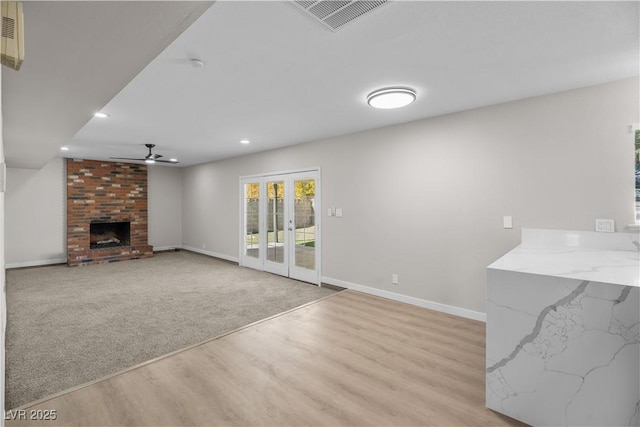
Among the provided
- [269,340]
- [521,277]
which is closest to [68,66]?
[269,340]

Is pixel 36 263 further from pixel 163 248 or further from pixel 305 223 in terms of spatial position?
pixel 305 223

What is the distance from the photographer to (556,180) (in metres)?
2.95

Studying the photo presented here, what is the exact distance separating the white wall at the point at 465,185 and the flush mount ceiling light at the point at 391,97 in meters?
0.97

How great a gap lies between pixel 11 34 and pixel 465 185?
3.73m

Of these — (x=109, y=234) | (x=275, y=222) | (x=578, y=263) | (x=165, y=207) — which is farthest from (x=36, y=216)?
(x=578, y=263)

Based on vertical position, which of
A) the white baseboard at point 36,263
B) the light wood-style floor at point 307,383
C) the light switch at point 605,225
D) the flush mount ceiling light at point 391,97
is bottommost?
the light wood-style floor at point 307,383

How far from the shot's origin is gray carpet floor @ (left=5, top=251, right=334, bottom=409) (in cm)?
255

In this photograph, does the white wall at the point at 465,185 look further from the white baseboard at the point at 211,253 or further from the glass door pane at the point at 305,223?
the white baseboard at the point at 211,253

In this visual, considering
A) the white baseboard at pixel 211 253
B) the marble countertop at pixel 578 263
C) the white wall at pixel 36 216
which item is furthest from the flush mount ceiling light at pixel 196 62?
the white wall at pixel 36 216

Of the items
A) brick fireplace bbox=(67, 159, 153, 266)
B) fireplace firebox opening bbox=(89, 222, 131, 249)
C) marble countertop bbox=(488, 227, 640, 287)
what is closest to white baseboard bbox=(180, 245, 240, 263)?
brick fireplace bbox=(67, 159, 153, 266)

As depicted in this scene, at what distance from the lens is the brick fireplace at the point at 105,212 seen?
271 inches

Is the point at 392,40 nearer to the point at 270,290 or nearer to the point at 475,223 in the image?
the point at 475,223

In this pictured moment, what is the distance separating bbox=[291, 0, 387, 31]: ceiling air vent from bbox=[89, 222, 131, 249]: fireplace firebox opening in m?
7.83

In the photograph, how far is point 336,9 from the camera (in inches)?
66.6
